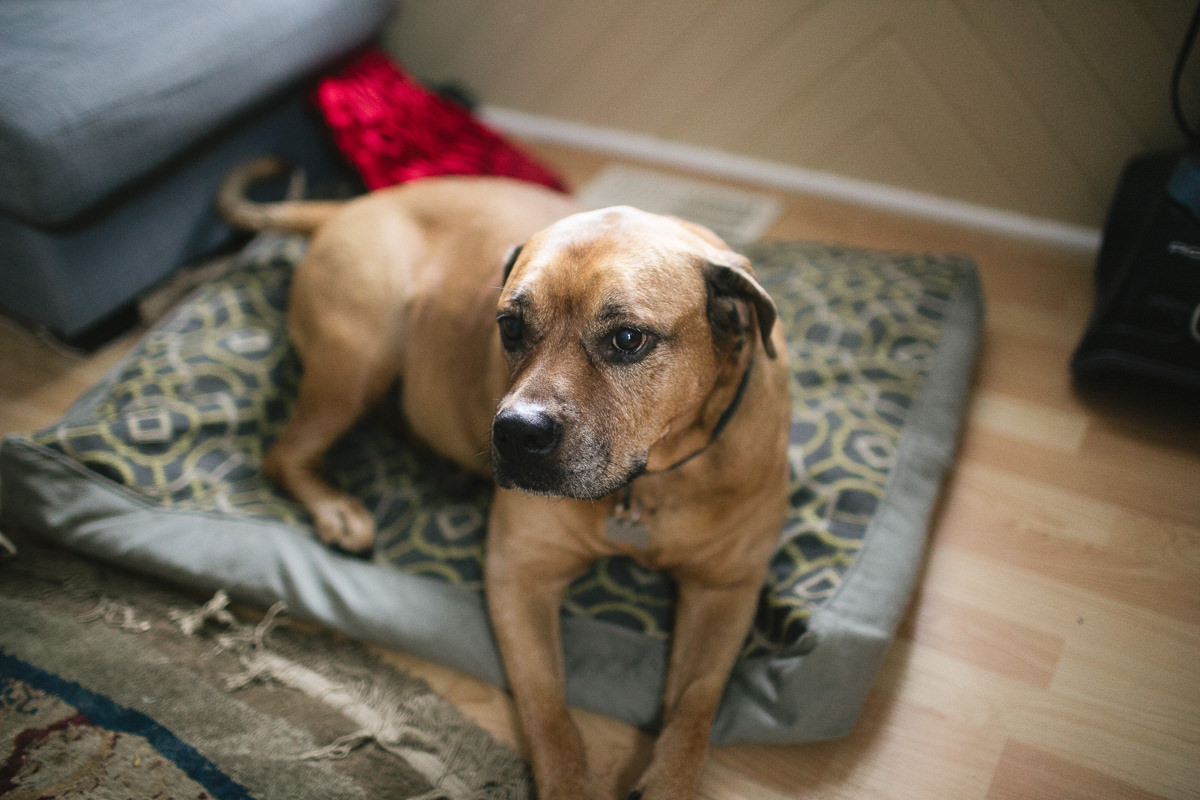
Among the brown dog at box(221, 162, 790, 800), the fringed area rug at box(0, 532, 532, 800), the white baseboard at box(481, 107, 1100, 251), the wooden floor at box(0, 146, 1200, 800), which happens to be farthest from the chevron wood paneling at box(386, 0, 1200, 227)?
the fringed area rug at box(0, 532, 532, 800)

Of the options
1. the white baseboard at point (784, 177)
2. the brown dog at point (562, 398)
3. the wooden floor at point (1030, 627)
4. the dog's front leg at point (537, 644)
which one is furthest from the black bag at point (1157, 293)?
the dog's front leg at point (537, 644)

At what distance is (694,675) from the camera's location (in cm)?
156

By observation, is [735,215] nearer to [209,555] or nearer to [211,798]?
[209,555]

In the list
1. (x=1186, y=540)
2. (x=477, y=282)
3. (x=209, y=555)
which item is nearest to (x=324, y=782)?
(x=209, y=555)

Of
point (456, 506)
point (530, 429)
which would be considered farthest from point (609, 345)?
point (456, 506)

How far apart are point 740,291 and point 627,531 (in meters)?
0.51

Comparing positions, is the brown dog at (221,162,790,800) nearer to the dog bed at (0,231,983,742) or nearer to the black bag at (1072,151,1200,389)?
the dog bed at (0,231,983,742)

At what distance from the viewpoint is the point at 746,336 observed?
1.42 m

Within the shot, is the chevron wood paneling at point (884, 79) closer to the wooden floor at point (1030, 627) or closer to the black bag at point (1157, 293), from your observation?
the black bag at point (1157, 293)

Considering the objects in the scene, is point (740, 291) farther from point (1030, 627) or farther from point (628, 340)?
point (1030, 627)

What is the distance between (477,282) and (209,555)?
0.85 m

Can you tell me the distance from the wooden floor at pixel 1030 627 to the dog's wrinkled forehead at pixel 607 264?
2.86ft

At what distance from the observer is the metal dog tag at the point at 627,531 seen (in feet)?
5.08

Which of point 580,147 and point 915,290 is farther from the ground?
point 580,147
